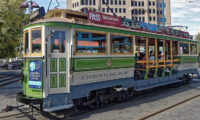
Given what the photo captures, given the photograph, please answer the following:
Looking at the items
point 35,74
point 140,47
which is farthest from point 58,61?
point 140,47

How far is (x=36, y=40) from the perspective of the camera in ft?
21.6

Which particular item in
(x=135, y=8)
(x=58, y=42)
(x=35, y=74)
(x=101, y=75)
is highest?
(x=135, y=8)

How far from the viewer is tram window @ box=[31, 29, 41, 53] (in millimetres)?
6492

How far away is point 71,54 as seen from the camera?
6.50m

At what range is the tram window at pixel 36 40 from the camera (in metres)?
6.49

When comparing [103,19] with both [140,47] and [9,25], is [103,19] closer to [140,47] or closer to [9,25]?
[140,47]

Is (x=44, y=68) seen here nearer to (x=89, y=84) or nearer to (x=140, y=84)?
(x=89, y=84)

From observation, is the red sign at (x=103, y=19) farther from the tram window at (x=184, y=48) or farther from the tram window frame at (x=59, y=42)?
the tram window at (x=184, y=48)

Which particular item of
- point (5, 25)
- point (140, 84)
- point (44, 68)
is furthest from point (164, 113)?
point (5, 25)

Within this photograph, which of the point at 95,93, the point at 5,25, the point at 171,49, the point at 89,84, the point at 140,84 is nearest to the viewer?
the point at 89,84

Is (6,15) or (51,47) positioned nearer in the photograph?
(51,47)

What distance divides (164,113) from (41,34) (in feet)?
16.9

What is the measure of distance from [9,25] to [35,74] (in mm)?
13010

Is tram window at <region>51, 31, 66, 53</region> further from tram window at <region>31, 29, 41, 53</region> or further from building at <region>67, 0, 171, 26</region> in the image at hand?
building at <region>67, 0, 171, 26</region>
